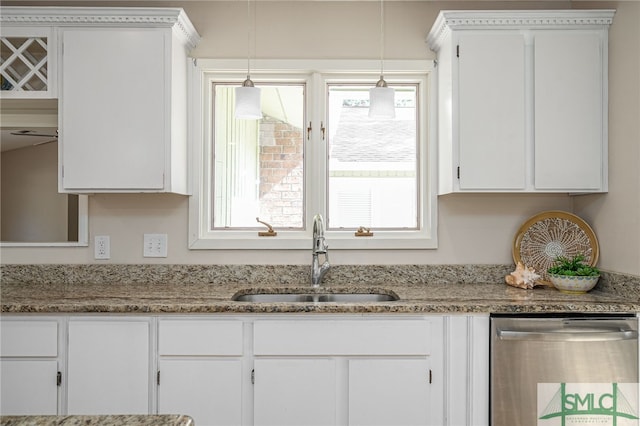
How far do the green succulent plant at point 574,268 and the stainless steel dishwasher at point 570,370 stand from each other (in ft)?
1.18

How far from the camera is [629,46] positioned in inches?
87.4

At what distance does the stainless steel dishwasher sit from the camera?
6.50ft

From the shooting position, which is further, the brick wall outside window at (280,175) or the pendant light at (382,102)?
the brick wall outside window at (280,175)

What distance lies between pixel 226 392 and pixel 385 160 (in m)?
1.46

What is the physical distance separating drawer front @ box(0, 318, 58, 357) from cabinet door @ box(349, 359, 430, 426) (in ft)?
3.95

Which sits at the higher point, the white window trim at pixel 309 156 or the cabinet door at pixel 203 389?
the white window trim at pixel 309 156

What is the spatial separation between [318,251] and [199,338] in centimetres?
74

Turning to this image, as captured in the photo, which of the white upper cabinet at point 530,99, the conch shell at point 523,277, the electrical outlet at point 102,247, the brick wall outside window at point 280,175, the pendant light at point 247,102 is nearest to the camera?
the pendant light at point 247,102

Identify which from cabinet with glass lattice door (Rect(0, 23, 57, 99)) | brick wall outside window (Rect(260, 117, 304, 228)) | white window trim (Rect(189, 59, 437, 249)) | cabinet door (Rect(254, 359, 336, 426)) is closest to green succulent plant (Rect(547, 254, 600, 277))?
white window trim (Rect(189, 59, 437, 249))

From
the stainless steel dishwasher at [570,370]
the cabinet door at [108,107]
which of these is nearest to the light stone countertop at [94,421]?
the stainless steel dishwasher at [570,370]

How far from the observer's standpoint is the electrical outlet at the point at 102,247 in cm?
264

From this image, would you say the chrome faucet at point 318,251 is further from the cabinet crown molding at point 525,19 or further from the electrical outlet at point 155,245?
the cabinet crown molding at point 525,19

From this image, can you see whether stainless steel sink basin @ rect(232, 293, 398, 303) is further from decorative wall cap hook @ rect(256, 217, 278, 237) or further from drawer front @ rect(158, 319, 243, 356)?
drawer front @ rect(158, 319, 243, 356)

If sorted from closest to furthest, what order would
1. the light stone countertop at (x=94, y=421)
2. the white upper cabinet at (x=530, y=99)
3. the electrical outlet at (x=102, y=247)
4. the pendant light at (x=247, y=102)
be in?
the light stone countertop at (x=94, y=421)
the pendant light at (x=247, y=102)
the white upper cabinet at (x=530, y=99)
the electrical outlet at (x=102, y=247)
